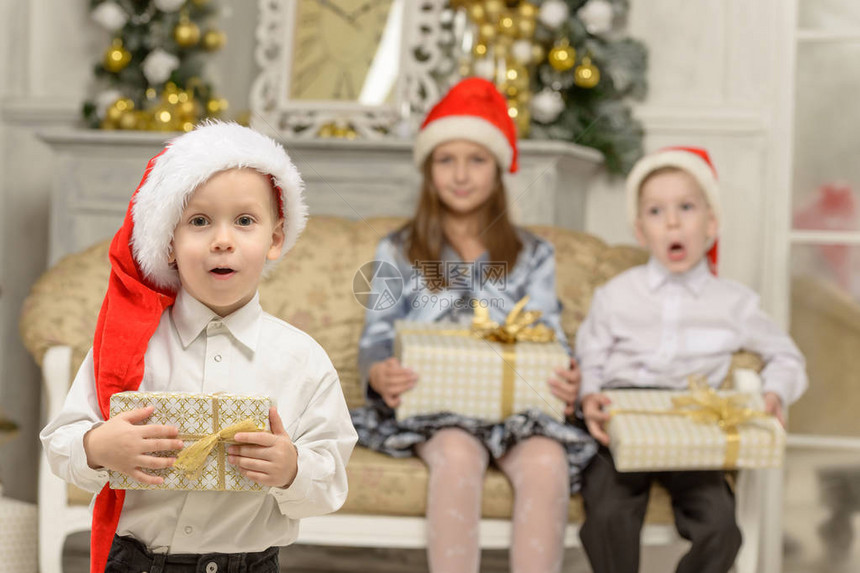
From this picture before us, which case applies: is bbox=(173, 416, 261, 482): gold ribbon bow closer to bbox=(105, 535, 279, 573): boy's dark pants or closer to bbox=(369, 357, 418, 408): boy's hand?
bbox=(105, 535, 279, 573): boy's dark pants

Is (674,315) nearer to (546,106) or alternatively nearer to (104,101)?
(546,106)

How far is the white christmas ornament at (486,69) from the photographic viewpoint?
259 centimetres

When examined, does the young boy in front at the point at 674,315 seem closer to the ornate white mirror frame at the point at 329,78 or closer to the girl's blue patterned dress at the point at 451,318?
the girl's blue patterned dress at the point at 451,318

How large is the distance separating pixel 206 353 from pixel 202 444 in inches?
5.2

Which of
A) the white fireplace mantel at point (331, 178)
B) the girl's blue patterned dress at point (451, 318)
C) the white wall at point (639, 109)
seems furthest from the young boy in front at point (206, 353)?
the white wall at point (639, 109)

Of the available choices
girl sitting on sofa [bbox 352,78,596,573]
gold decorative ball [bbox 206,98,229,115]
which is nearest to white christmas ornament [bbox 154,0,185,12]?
gold decorative ball [bbox 206,98,229,115]

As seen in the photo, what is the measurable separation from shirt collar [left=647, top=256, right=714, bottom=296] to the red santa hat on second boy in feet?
0.37

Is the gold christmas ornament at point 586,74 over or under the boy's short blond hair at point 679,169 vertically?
over

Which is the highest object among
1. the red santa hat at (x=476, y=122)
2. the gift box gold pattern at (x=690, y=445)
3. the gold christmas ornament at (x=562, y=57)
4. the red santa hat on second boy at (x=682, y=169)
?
the gold christmas ornament at (x=562, y=57)

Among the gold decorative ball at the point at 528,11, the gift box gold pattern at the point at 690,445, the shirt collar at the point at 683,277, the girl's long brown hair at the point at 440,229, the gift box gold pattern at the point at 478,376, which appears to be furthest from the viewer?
the gold decorative ball at the point at 528,11

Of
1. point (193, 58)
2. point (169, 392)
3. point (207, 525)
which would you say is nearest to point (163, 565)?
point (207, 525)

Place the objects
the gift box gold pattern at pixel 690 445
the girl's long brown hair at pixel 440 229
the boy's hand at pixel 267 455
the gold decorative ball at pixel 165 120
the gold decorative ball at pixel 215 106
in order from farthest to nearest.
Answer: the gold decorative ball at pixel 215 106, the gold decorative ball at pixel 165 120, the girl's long brown hair at pixel 440 229, the gift box gold pattern at pixel 690 445, the boy's hand at pixel 267 455

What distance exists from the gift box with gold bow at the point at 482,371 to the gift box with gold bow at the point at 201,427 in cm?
95

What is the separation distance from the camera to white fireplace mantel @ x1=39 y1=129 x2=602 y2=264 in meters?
2.59
